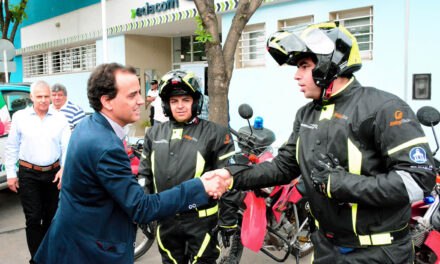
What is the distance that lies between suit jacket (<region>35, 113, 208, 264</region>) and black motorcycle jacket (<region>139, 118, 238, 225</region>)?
0.84m

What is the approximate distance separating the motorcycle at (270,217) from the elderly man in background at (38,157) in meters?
1.78

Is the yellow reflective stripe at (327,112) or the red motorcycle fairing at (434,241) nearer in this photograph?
the yellow reflective stripe at (327,112)

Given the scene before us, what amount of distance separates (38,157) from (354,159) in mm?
3386

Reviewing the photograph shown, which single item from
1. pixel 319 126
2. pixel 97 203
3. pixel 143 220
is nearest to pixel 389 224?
pixel 319 126

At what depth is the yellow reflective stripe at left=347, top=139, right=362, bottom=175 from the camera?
2.07 meters

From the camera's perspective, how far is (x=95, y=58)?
15.2 metres

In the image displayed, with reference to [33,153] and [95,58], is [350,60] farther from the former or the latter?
[95,58]

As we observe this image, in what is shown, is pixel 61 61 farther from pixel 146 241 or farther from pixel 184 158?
pixel 184 158

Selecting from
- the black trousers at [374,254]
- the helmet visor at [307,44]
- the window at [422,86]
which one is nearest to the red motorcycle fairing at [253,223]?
the black trousers at [374,254]

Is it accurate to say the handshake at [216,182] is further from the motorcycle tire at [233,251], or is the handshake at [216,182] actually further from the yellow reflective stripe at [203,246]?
the motorcycle tire at [233,251]

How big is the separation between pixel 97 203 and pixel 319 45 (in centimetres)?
133

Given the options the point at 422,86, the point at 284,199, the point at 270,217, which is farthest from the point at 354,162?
the point at 422,86

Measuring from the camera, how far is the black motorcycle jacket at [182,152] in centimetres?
315

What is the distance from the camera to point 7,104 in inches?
270
